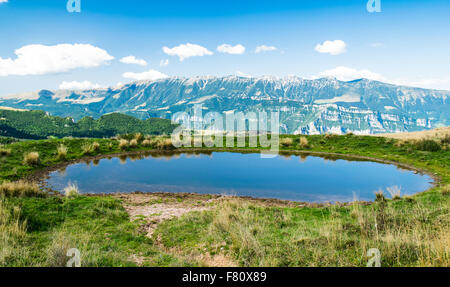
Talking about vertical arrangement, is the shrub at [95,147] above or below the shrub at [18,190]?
above

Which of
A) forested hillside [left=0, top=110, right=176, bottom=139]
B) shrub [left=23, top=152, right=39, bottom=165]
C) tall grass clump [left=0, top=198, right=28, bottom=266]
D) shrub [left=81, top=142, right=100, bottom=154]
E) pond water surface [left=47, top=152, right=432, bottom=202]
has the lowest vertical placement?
pond water surface [left=47, top=152, right=432, bottom=202]

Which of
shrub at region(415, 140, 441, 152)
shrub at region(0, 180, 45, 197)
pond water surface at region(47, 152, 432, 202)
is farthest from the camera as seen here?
shrub at region(415, 140, 441, 152)

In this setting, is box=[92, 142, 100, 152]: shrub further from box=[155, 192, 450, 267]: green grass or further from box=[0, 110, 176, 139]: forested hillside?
box=[0, 110, 176, 139]: forested hillside

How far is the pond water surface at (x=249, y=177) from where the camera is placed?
641 inches

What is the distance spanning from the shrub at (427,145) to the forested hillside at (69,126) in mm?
93187

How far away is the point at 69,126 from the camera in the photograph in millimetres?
101562

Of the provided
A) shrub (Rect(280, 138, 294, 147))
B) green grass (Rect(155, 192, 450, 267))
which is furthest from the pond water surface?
shrub (Rect(280, 138, 294, 147))

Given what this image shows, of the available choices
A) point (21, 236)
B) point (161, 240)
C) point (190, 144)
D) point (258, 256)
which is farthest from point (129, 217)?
point (190, 144)

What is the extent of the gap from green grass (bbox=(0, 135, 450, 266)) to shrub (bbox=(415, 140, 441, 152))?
18.6m

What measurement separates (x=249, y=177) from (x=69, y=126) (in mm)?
108166

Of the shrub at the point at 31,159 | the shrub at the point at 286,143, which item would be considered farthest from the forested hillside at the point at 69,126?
the shrub at the point at 31,159

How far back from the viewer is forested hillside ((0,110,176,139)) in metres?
91.7

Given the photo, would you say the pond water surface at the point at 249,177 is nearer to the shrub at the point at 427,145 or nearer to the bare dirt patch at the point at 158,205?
the bare dirt patch at the point at 158,205
